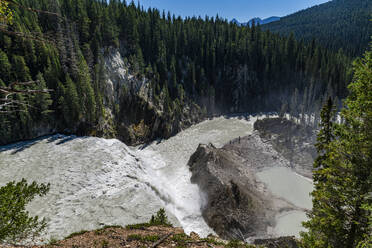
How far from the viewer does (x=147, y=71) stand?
6444 centimetres

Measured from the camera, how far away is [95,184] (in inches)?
1062

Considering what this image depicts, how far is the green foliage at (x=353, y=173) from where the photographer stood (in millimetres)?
8430

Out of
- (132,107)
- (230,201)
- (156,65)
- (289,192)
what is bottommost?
(289,192)

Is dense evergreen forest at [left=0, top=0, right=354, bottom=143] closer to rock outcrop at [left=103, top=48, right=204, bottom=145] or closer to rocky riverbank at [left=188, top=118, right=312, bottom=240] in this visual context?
rock outcrop at [left=103, top=48, right=204, bottom=145]

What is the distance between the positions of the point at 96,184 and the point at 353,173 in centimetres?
2820

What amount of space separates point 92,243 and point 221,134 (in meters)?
50.5

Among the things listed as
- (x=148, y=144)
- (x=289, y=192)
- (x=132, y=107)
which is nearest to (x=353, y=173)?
(x=289, y=192)

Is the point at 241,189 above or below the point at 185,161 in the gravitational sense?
above

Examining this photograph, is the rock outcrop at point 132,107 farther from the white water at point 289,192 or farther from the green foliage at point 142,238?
the green foliage at point 142,238

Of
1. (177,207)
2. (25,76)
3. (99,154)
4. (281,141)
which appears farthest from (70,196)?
(281,141)

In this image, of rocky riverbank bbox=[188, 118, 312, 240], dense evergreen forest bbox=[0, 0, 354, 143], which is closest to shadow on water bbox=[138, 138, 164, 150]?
dense evergreen forest bbox=[0, 0, 354, 143]

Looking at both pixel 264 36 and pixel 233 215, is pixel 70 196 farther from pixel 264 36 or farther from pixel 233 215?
pixel 264 36

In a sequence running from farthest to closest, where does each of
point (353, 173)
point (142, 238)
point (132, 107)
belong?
point (132, 107) < point (142, 238) < point (353, 173)

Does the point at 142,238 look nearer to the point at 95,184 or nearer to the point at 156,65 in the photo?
the point at 95,184
